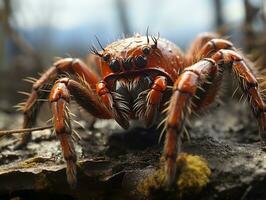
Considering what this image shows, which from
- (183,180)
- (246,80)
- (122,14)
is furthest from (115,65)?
(122,14)

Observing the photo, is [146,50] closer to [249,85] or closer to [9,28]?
[249,85]

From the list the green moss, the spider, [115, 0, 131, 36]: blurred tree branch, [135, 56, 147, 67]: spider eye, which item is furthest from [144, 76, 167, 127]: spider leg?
[115, 0, 131, 36]: blurred tree branch

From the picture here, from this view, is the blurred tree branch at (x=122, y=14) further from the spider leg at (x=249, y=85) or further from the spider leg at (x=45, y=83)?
the spider leg at (x=249, y=85)

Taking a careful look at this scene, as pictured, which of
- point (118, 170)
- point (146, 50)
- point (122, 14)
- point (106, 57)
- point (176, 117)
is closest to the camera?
point (176, 117)

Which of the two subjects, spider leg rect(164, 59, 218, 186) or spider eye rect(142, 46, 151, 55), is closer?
spider leg rect(164, 59, 218, 186)

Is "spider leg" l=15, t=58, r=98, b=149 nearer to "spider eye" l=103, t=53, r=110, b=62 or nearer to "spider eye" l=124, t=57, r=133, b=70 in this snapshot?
"spider eye" l=103, t=53, r=110, b=62

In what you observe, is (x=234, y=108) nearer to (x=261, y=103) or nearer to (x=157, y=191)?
(x=261, y=103)

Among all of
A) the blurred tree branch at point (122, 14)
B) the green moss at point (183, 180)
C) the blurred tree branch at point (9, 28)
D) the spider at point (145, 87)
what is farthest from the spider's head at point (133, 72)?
the blurred tree branch at point (122, 14)
